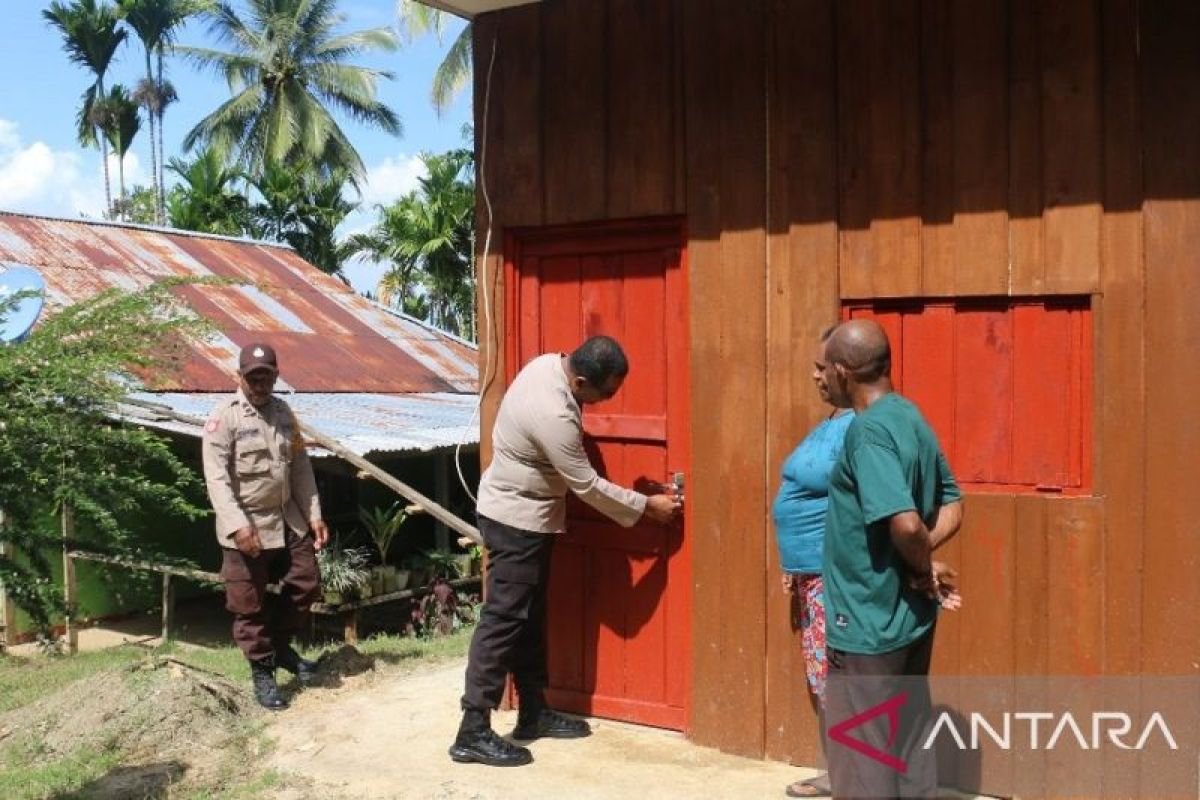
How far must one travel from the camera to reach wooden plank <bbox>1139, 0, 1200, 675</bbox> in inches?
152

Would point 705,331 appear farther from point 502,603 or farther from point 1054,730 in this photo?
point 1054,730

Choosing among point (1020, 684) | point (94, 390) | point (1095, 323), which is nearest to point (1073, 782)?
point (1020, 684)

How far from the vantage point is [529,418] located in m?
4.66

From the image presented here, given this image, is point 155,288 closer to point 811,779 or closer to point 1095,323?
point 811,779

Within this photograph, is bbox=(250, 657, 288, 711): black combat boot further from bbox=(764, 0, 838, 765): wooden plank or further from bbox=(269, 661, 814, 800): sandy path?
bbox=(764, 0, 838, 765): wooden plank

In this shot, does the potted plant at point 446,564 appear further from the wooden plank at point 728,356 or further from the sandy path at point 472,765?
the wooden plank at point 728,356

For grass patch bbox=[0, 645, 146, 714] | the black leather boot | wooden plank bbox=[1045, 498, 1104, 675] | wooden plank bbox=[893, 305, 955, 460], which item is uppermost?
wooden plank bbox=[893, 305, 955, 460]

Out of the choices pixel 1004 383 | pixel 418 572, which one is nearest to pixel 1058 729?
pixel 1004 383

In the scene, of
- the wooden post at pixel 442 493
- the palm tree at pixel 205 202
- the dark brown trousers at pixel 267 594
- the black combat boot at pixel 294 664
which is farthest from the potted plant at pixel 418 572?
the palm tree at pixel 205 202

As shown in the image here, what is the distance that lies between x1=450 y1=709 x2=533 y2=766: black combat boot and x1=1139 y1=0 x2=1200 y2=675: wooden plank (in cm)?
251

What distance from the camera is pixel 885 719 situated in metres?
3.26

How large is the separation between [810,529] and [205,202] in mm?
22372

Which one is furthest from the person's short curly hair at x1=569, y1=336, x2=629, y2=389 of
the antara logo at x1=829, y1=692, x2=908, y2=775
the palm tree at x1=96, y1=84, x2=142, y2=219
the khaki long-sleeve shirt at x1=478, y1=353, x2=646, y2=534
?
the palm tree at x1=96, y1=84, x2=142, y2=219

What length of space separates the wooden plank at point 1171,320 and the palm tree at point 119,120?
1526 inches
